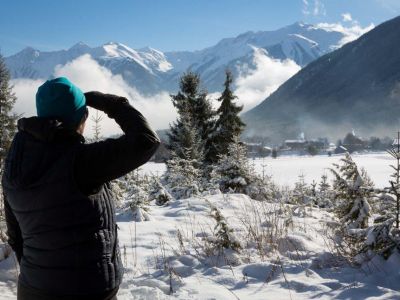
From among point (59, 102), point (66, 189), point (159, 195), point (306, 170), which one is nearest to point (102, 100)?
point (59, 102)

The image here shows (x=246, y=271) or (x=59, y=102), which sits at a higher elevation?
(x=59, y=102)

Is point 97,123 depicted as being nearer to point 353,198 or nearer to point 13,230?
point 353,198

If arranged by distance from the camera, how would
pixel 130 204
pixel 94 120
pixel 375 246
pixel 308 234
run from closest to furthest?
1. pixel 375 246
2. pixel 308 234
3. pixel 130 204
4. pixel 94 120

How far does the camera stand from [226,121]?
97.1 ft

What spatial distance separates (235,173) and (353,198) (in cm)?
800

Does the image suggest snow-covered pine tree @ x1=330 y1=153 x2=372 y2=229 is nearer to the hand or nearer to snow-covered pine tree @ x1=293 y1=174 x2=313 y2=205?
snow-covered pine tree @ x1=293 y1=174 x2=313 y2=205

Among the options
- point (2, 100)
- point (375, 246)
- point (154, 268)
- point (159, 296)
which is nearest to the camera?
point (159, 296)

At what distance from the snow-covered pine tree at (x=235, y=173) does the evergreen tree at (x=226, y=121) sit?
50.0 feet

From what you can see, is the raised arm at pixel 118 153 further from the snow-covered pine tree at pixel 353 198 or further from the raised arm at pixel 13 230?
the snow-covered pine tree at pixel 353 198

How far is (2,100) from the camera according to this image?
29719mm

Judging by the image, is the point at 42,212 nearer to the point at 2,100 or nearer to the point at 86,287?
the point at 86,287

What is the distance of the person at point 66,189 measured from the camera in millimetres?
1994

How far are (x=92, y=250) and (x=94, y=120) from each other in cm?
1056

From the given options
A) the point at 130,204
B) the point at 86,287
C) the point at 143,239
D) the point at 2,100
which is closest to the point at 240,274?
the point at 143,239
